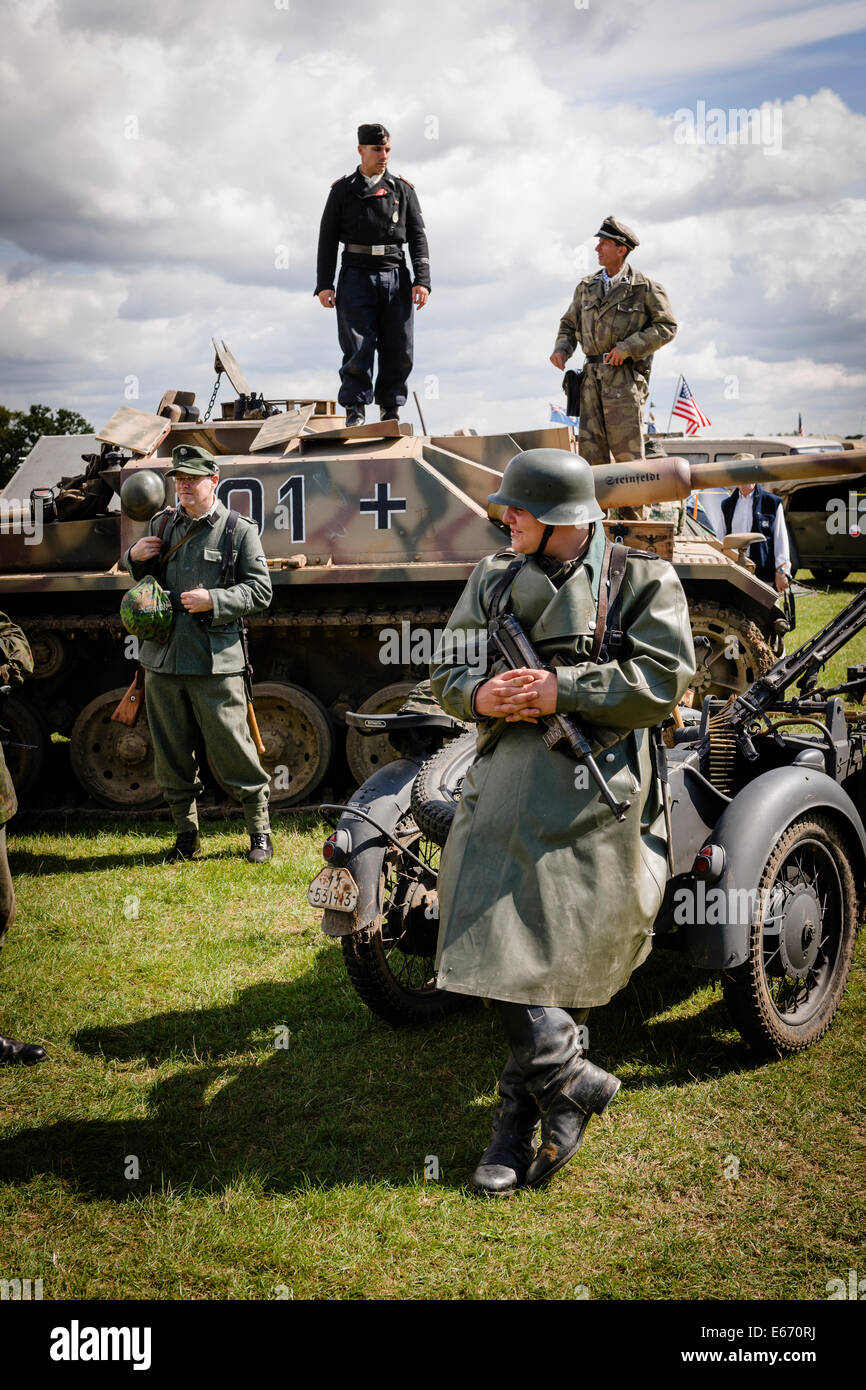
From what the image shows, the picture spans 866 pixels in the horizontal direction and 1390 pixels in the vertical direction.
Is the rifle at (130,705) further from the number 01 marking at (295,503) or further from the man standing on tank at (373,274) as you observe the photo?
the man standing on tank at (373,274)

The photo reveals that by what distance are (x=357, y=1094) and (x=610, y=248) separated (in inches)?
249

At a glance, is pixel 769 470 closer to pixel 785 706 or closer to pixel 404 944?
pixel 785 706

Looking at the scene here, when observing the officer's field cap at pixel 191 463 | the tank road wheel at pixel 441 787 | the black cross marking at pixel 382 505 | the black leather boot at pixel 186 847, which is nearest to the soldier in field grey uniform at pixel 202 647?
the officer's field cap at pixel 191 463

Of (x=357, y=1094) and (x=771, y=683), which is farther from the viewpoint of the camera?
(x=771, y=683)

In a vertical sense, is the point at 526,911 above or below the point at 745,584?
below

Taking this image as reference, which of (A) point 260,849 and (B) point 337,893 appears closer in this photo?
(B) point 337,893

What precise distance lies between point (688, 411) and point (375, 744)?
11.7 meters

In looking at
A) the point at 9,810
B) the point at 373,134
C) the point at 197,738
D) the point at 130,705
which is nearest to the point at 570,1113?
the point at 9,810

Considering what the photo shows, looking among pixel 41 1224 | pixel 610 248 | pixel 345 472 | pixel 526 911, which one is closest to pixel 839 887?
pixel 526 911

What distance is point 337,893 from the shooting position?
4.15 m

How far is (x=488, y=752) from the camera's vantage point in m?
3.54

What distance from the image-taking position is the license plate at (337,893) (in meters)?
4.14
